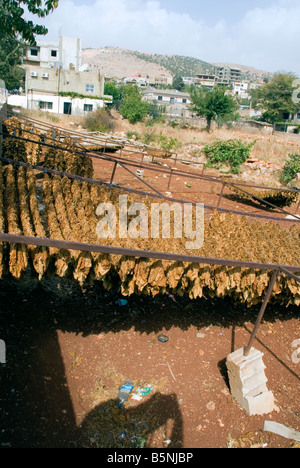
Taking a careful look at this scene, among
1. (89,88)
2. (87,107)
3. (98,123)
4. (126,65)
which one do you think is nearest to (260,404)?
(98,123)

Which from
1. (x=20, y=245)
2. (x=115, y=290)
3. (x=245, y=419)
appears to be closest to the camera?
(x=20, y=245)

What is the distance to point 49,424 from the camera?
12.6ft

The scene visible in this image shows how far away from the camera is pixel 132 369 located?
482 cm

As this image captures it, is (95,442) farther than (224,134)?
No

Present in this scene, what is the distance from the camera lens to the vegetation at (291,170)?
21.1 metres

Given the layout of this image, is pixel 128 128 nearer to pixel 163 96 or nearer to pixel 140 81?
pixel 163 96

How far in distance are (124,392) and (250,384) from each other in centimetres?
169

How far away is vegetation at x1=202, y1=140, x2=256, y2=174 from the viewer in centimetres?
2322

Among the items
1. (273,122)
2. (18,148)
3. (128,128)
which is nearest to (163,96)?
(273,122)

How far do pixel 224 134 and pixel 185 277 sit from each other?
30.9m

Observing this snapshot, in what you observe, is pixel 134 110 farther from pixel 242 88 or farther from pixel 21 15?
pixel 242 88

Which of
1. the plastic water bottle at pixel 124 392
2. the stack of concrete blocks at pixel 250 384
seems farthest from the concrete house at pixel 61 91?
the stack of concrete blocks at pixel 250 384

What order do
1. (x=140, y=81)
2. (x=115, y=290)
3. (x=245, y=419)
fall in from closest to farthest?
(x=245, y=419) < (x=115, y=290) < (x=140, y=81)

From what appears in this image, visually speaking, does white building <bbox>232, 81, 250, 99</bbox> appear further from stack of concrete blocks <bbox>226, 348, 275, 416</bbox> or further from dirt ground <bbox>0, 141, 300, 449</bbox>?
stack of concrete blocks <bbox>226, 348, 275, 416</bbox>
